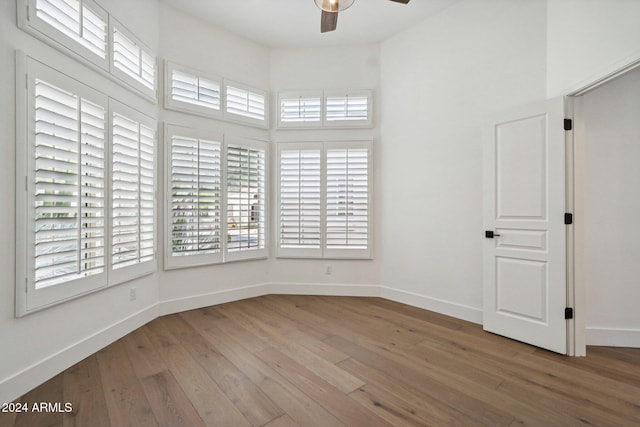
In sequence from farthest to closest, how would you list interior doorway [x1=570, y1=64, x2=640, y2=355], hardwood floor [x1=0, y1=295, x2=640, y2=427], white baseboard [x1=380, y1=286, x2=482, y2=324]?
white baseboard [x1=380, y1=286, x2=482, y2=324]
interior doorway [x1=570, y1=64, x2=640, y2=355]
hardwood floor [x1=0, y1=295, x2=640, y2=427]

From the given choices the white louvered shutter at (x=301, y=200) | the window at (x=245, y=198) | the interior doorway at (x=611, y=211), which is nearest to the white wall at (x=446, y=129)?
the interior doorway at (x=611, y=211)

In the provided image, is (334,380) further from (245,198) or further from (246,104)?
(246,104)

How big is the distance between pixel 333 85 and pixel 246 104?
125 centimetres

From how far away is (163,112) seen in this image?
3434 millimetres

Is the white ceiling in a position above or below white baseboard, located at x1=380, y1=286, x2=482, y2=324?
above

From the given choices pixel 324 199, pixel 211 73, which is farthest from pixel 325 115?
pixel 211 73

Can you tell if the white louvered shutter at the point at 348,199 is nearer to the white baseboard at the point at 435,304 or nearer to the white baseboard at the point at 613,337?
the white baseboard at the point at 435,304

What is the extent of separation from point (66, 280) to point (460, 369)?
3.11 m

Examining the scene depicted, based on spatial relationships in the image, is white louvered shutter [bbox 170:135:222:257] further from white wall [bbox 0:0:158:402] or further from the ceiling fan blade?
the ceiling fan blade

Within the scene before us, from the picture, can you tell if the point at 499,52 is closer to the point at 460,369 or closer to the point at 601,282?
the point at 601,282

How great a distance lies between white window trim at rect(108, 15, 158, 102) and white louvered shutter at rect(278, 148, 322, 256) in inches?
67.1

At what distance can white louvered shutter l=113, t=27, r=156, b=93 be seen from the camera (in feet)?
9.18

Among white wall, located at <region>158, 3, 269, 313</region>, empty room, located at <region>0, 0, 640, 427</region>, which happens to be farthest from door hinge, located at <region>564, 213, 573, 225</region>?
white wall, located at <region>158, 3, 269, 313</region>

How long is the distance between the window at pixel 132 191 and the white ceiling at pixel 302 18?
1548 millimetres
